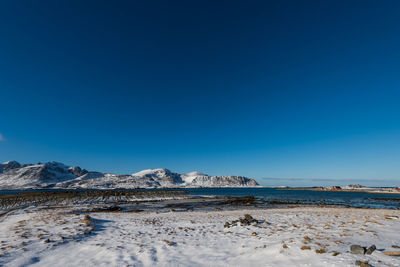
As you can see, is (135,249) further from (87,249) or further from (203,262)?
(203,262)

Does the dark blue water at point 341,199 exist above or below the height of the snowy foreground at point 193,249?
below

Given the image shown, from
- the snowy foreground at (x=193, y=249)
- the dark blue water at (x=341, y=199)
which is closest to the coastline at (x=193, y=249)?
the snowy foreground at (x=193, y=249)

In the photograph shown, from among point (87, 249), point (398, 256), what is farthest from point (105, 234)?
point (398, 256)

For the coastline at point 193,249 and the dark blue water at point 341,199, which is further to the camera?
the dark blue water at point 341,199

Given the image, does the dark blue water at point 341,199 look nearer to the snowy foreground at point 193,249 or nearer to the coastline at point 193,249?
the coastline at point 193,249

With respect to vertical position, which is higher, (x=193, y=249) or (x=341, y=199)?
(x=193, y=249)

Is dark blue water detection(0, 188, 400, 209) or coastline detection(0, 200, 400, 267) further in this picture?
dark blue water detection(0, 188, 400, 209)

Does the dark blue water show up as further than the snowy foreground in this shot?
Yes

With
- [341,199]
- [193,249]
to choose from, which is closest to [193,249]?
[193,249]

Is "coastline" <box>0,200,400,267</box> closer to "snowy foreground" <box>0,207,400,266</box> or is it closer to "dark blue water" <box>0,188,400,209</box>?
"snowy foreground" <box>0,207,400,266</box>

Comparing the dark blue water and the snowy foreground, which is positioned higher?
the snowy foreground

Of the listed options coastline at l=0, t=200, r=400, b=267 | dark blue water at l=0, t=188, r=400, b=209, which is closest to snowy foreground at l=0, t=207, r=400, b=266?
coastline at l=0, t=200, r=400, b=267

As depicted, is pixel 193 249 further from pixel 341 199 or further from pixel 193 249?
pixel 341 199

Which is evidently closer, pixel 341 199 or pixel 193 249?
pixel 193 249
